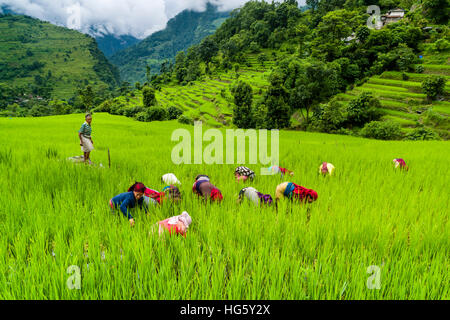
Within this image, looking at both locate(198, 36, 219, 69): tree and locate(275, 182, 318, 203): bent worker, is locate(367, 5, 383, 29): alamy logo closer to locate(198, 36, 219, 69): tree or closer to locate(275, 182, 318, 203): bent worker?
locate(198, 36, 219, 69): tree

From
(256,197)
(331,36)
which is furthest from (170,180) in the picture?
(331,36)

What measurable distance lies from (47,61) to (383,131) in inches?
6315

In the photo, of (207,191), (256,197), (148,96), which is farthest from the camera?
(148,96)

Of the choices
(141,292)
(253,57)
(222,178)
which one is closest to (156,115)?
(222,178)

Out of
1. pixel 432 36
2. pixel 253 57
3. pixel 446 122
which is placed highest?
pixel 253 57

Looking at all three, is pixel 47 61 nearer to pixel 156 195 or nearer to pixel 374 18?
pixel 374 18

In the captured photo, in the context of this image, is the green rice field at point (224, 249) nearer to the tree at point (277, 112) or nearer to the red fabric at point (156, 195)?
the red fabric at point (156, 195)

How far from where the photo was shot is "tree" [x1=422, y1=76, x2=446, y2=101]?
2463cm

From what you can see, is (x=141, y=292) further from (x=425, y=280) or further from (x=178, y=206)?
(x=425, y=280)

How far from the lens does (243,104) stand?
29.6m

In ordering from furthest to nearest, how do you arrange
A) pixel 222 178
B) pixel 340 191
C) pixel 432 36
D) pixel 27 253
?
1. pixel 432 36
2. pixel 222 178
3. pixel 340 191
4. pixel 27 253

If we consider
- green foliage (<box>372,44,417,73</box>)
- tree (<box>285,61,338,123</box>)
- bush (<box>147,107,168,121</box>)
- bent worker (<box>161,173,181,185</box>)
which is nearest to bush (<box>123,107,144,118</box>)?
bush (<box>147,107,168,121</box>)

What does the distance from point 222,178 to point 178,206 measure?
1.67 metres
